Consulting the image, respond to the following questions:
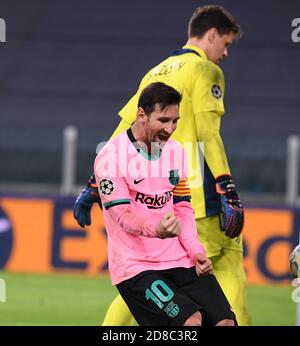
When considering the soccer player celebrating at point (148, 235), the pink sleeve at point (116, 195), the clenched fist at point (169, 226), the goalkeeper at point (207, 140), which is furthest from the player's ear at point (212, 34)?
the clenched fist at point (169, 226)

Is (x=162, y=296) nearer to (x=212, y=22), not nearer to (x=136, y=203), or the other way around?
(x=136, y=203)

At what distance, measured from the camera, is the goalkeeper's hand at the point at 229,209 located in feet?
19.2

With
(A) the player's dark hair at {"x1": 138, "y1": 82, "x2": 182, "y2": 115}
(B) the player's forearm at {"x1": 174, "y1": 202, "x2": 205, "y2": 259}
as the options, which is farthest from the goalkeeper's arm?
(A) the player's dark hair at {"x1": 138, "y1": 82, "x2": 182, "y2": 115}

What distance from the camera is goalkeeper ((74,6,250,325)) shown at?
5.98m

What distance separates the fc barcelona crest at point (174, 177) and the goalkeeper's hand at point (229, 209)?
0.71 m

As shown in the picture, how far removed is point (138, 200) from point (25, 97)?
1173 cm

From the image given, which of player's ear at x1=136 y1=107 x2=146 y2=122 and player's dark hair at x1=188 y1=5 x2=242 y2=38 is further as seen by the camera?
player's dark hair at x1=188 y1=5 x2=242 y2=38

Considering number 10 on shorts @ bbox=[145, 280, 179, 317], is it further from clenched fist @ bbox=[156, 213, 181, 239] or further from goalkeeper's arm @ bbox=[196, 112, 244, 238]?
goalkeeper's arm @ bbox=[196, 112, 244, 238]

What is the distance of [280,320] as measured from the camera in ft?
28.5

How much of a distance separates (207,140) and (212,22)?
2.60 ft

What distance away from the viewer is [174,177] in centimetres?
521

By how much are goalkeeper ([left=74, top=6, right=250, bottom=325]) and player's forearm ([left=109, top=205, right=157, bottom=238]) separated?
1003 millimetres

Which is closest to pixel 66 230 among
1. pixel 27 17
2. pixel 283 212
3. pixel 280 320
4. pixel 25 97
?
pixel 283 212
